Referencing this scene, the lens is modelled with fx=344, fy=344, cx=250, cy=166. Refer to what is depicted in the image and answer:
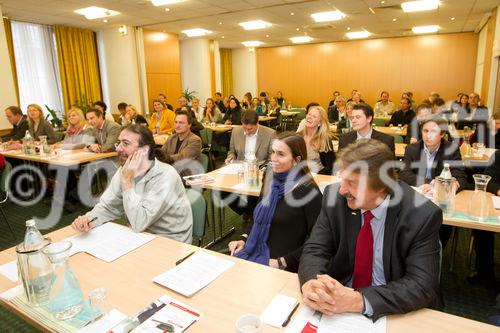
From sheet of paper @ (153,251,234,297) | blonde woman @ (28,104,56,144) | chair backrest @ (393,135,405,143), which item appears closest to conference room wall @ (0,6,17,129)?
blonde woman @ (28,104,56,144)

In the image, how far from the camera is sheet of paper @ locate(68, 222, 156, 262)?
1859mm

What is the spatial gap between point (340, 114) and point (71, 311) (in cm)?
800

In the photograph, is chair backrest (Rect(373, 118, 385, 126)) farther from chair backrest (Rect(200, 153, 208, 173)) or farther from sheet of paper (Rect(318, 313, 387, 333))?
sheet of paper (Rect(318, 313, 387, 333))

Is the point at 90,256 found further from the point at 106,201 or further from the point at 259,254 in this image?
the point at 259,254

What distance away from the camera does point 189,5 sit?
7.25m

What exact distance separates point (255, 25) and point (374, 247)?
9.47 m

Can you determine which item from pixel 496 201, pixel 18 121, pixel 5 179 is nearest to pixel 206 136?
pixel 18 121

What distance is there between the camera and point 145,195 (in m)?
2.26

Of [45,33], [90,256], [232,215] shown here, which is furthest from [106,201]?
[45,33]

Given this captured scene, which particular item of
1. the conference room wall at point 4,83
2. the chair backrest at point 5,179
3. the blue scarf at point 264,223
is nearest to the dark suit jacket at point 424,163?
the blue scarf at point 264,223

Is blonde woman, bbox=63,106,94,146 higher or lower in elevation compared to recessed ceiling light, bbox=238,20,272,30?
lower

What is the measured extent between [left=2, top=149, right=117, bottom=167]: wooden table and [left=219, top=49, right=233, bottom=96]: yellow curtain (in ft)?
37.3

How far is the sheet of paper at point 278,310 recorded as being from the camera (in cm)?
128

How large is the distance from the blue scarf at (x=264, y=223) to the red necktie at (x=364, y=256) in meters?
0.70
